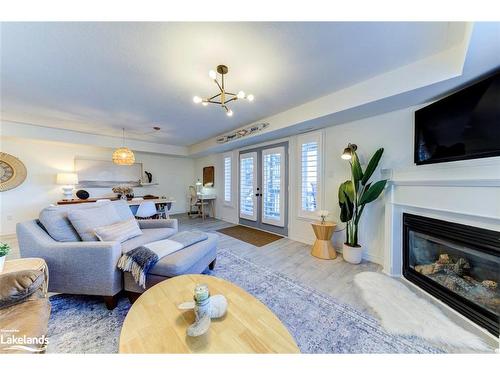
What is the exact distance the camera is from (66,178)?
433 cm

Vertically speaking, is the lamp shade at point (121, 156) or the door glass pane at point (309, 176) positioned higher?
the lamp shade at point (121, 156)

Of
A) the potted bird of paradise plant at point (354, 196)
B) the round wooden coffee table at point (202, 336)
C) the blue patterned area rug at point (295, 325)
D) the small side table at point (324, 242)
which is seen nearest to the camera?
the round wooden coffee table at point (202, 336)

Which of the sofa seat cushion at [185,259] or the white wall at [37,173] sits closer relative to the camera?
the sofa seat cushion at [185,259]

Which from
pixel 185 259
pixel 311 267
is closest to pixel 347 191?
pixel 311 267

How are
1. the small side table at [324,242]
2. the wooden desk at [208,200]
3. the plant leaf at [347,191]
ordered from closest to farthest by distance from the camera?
the plant leaf at [347,191]
the small side table at [324,242]
the wooden desk at [208,200]

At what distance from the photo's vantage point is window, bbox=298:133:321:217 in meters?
3.35

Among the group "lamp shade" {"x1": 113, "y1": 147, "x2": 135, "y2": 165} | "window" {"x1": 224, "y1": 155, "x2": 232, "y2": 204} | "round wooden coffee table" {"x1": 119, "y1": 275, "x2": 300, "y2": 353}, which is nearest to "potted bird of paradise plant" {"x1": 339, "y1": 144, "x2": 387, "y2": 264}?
"round wooden coffee table" {"x1": 119, "y1": 275, "x2": 300, "y2": 353}

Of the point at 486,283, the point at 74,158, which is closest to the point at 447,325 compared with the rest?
the point at 486,283

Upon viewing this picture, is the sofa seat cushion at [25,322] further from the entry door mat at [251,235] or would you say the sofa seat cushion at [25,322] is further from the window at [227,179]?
the window at [227,179]

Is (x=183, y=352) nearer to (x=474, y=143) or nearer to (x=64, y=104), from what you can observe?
(x=474, y=143)

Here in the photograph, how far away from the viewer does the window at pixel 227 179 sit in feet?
17.7

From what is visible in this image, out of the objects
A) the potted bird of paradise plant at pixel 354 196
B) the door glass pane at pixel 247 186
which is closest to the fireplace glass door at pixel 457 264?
the potted bird of paradise plant at pixel 354 196

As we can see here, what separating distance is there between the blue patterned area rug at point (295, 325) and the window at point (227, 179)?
11.5 feet

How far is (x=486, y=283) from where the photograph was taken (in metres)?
1.57
